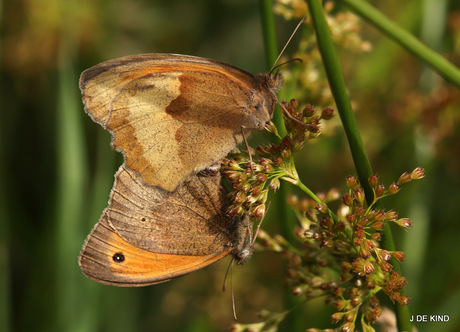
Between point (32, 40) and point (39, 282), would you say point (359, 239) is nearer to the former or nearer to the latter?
point (39, 282)

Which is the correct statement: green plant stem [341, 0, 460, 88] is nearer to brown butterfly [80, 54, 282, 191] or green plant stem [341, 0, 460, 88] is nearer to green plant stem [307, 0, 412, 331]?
green plant stem [307, 0, 412, 331]

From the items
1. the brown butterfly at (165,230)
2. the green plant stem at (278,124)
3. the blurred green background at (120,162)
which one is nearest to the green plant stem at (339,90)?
the green plant stem at (278,124)

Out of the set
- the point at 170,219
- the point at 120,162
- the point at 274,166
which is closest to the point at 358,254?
the point at 274,166

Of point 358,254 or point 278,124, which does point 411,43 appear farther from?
point 358,254

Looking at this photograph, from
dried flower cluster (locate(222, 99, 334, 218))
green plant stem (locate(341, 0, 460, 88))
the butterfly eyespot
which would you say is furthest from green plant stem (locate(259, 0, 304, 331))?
the butterfly eyespot

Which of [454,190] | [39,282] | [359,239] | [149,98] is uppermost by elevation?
[149,98]

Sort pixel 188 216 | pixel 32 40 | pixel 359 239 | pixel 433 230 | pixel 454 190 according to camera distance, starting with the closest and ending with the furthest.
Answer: pixel 359 239, pixel 188 216, pixel 433 230, pixel 454 190, pixel 32 40

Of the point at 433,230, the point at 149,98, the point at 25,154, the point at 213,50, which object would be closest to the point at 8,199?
the point at 25,154
